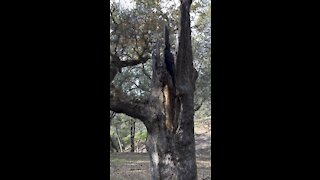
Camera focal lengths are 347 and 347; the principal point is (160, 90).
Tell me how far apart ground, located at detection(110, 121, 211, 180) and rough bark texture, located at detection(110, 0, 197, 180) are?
3.57m

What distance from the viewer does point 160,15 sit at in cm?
771

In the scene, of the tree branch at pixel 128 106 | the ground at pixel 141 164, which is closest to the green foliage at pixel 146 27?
the ground at pixel 141 164

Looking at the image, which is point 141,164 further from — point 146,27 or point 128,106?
point 128,106

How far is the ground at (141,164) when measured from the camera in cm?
739

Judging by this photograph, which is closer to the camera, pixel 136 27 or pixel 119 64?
pixel 119 64

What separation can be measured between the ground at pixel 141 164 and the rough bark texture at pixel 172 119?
3568 millimetres

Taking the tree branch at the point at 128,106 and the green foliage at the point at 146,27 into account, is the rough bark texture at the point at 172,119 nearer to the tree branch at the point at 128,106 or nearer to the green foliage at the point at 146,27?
the tree branch at the point at 128,106
